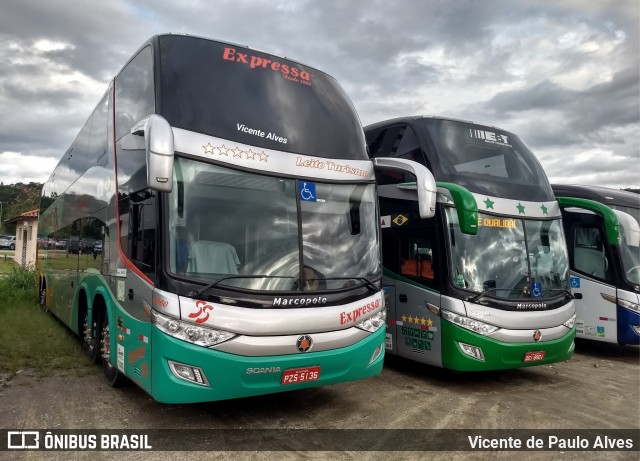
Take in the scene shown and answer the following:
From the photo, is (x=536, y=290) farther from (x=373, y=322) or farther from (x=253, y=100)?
(x=253, y=100)

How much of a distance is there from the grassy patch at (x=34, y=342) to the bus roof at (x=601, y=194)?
920 cm

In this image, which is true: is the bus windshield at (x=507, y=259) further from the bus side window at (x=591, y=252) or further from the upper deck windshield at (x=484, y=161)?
the bus side window at (x=591, y=252)

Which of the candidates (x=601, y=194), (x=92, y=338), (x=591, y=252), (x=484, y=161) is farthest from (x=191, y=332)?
(x=601, y=194)

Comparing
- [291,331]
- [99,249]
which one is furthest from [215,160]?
[99,249]

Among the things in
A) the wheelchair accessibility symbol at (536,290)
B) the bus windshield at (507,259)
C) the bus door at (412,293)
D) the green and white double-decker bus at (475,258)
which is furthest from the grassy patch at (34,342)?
the wheelchair accessibility symbol at (536,290)

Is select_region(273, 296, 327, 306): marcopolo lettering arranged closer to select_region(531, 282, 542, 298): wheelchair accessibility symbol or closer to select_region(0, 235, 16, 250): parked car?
select_region(531, 282, 542, 298): wheelchair accessibility symbol

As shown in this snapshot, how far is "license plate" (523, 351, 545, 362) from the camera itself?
7125mm

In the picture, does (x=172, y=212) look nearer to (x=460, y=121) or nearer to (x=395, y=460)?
(x=395, y=460)

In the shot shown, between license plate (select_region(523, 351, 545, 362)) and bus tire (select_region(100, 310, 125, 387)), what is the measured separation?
525 centimetres

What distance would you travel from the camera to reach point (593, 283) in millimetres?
9742

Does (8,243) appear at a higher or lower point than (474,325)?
higher

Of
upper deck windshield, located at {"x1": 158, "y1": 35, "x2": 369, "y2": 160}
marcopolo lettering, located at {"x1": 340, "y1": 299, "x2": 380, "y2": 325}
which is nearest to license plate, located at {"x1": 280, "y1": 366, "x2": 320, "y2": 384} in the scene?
marcopolo lettering, located at {"x1": 340, "y1": 299, "x2": 380, "y2": 325}

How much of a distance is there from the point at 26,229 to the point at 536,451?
1111 inches

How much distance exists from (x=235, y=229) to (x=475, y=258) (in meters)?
3.66
